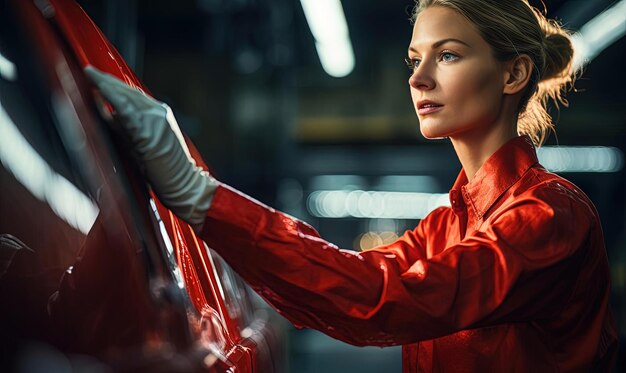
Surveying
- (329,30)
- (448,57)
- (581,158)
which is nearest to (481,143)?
(448,57)

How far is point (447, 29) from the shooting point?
149cm

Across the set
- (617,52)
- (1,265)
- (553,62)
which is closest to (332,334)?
(1,265)

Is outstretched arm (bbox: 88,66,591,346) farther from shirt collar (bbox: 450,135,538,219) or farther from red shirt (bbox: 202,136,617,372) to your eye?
shirt collar (bbox: 450,135,538,219)

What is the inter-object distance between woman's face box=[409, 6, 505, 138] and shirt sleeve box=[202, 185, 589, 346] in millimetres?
269

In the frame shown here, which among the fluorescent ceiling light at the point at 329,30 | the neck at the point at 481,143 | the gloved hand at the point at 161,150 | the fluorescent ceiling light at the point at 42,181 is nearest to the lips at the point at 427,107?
the neck at the point at 481,143

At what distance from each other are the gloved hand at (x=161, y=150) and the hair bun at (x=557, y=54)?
0.93 meters

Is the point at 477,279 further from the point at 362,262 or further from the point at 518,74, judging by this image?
Result: the point at 518,74

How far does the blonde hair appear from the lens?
1.49 meters

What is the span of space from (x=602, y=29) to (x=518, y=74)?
5936mm

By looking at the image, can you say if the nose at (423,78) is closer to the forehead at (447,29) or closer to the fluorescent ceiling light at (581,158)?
the forehead at (447,29)

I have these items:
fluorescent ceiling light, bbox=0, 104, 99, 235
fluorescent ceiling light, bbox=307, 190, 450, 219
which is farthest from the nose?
fluorescent ceiling light, bbox=307, 190, 450, 219

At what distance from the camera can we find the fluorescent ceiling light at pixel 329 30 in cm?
611

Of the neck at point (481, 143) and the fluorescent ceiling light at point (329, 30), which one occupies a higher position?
the fluorescent ceiling light at point (329, 30)

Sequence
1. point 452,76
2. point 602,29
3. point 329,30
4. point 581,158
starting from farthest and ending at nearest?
point 581,158 < point 329,30 < point 602,29 < point 452,76
